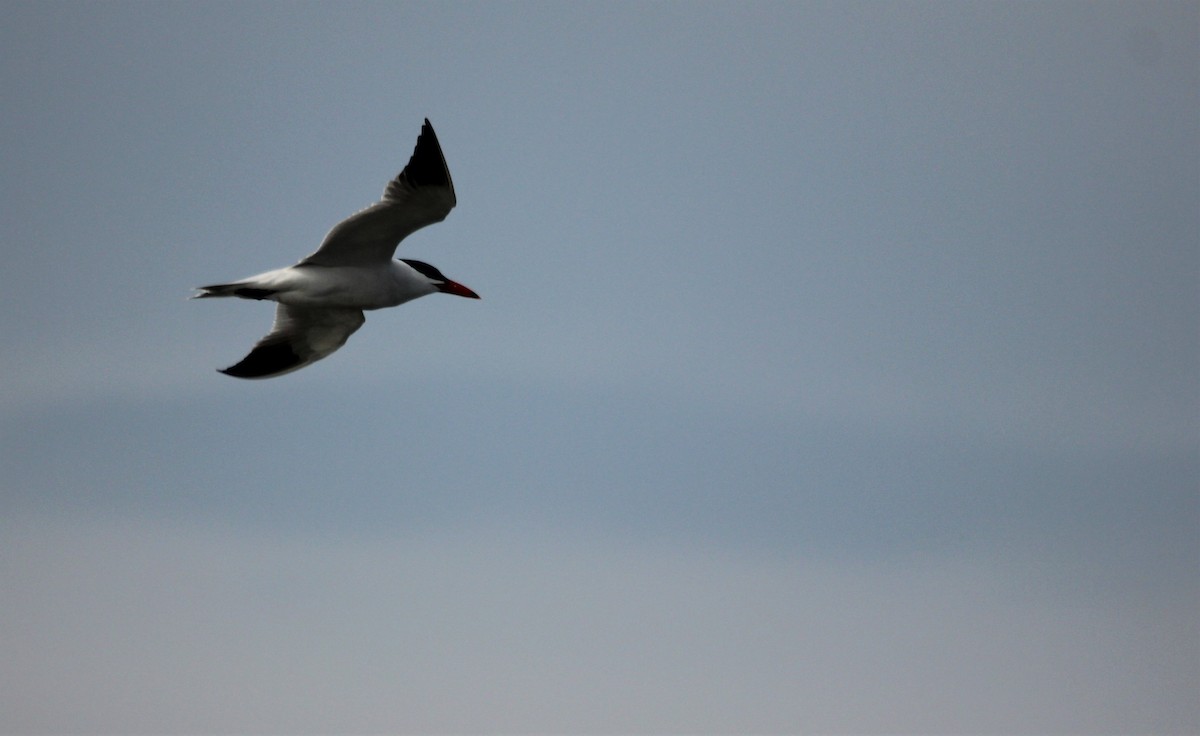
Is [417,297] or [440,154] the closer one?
[440,154]

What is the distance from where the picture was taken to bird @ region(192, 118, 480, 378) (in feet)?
69.0

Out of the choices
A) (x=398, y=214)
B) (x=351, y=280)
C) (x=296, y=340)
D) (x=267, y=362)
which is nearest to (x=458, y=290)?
(x=351, y=280)

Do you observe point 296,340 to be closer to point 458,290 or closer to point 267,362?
point 267,362

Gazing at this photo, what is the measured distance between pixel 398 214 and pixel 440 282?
2.42 m

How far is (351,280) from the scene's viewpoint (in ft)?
73.9

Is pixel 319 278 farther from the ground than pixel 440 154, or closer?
closer

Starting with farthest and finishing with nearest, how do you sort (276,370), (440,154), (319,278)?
(276,370), (319,278), (440,154)

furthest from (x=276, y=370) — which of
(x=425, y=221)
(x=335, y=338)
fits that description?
(x=425, y=221)

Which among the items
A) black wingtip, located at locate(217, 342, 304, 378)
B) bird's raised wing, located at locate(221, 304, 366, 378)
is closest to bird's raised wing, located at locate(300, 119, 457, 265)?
bird's raised wing, located at locate(221, 304, 366, 378)

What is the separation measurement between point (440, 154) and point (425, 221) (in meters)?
1.52

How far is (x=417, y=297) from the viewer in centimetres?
2352

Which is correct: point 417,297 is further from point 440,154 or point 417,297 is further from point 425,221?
point 440,154

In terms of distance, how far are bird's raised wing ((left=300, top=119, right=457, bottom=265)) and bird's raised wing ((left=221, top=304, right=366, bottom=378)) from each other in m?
2.20

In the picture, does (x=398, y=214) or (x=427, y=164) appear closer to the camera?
(x=427, y=164)
